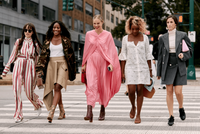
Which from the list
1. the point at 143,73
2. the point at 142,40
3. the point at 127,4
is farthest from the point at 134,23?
the point at 127,4

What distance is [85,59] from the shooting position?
634cm

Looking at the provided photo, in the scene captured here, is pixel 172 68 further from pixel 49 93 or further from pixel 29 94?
pixel 29 94

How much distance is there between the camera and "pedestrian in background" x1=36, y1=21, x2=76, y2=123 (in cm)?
620

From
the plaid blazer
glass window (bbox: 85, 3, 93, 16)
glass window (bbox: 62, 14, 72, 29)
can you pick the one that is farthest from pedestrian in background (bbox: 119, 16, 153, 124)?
glass window (bbox: 85, 3, 93, 16)

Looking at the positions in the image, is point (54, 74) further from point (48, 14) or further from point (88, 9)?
point (88, 9)

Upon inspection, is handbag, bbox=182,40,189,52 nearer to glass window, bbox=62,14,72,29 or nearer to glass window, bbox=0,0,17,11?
glass window, bbox=0,0,17,11

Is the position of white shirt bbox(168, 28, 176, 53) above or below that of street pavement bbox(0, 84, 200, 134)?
above

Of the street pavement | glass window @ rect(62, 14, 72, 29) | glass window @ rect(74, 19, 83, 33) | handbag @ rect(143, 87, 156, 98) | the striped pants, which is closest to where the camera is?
the street pavement

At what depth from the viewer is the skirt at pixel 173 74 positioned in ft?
19.2

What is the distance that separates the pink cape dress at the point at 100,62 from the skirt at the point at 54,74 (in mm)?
408

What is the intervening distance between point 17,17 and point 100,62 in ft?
89.8

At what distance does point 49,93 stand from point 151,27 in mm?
36206

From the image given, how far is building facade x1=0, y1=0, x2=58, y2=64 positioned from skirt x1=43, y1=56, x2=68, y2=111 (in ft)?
80.3

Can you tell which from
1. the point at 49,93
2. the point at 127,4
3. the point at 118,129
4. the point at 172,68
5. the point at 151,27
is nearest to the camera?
the point at 118,129
